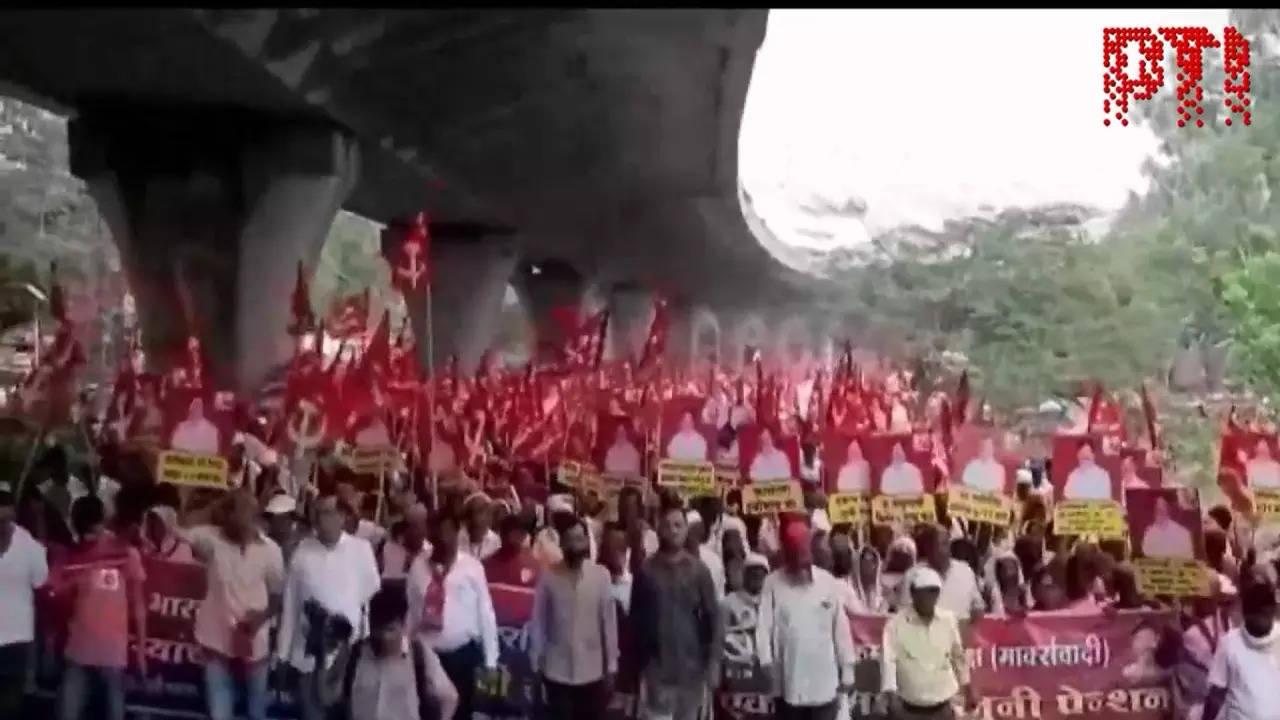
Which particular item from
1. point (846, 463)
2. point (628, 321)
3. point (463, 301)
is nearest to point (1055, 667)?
point (846, 463)

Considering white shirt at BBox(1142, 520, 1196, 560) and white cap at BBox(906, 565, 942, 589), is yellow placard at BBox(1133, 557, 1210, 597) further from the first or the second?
white cap at BBox(906, 565, 942, 589)

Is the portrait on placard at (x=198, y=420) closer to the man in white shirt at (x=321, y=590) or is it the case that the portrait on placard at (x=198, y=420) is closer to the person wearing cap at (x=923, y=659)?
the man in white shirt at (x=321, y=590)

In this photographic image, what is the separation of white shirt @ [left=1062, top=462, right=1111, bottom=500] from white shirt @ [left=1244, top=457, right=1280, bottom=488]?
30 centimetres

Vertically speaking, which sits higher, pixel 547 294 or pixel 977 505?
pixel 547 294

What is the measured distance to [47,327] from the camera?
3.74m

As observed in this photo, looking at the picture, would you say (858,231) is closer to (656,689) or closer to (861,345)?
(861,345)

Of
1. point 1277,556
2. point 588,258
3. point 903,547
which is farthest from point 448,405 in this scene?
point 1277,556

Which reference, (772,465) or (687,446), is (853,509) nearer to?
(772,465)

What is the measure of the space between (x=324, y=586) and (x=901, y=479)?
132cm

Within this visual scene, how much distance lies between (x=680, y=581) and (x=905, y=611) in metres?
0.50

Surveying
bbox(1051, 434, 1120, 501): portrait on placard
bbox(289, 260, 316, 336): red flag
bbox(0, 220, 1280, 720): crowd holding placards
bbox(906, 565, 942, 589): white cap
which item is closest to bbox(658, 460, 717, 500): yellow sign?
bbox(0, 220, 1280, 720): crowd holding placards

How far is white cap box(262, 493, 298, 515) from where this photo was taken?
145 inches

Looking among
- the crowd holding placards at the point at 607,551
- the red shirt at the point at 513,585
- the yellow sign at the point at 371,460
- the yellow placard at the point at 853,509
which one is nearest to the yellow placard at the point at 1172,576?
the crowd holding placards at the point at 607,551

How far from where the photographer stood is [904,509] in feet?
11.7
